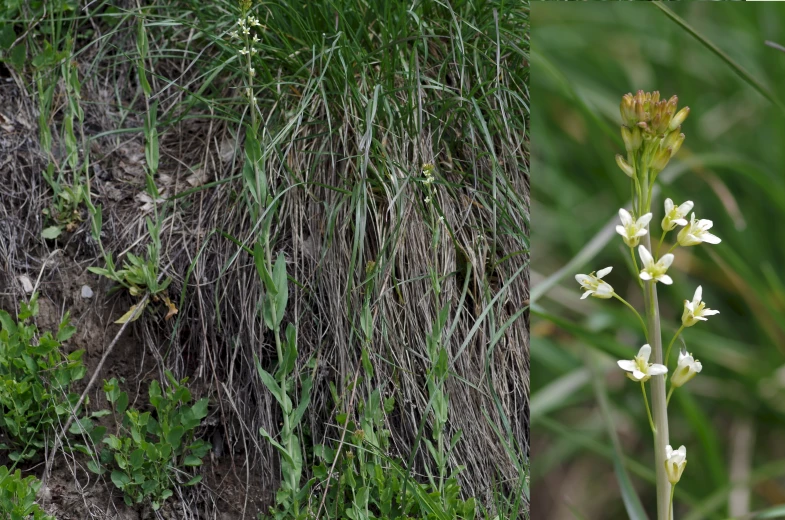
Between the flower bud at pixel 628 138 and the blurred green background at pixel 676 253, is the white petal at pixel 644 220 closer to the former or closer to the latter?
the flower bud at pixel 628 138

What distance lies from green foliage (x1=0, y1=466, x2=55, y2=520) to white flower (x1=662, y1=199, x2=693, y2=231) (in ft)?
4.58

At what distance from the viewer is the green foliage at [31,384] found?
1.69m

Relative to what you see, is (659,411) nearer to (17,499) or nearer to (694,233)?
(694,233)

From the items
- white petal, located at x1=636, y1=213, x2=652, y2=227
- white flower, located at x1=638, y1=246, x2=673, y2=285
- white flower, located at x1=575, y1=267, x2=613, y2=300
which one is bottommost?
white flower, located at x1=575, y1=267, x2=613, y2=300

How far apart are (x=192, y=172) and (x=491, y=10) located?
94 cm

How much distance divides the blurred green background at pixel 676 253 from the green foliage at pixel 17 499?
42.9 inches

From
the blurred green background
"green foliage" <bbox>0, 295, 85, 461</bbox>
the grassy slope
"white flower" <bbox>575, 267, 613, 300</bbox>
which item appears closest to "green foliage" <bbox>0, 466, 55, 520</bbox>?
"green foliage" <bbox>0, 295, 85, 461</bbox>

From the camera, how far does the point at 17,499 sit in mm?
1572

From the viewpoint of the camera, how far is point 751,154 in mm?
1676

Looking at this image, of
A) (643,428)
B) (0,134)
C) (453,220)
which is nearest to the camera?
(643,428)

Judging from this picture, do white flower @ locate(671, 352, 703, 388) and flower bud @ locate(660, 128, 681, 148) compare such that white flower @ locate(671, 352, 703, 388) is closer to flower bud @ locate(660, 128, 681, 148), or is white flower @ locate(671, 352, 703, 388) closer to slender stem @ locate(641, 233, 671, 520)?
slender stem @ locate(641, 233, 671, 520)

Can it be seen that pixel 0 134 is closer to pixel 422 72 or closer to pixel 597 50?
pixel 422 72

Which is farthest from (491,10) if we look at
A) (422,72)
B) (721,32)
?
(721,32)

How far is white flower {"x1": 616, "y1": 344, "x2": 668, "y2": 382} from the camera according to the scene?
0.80m
